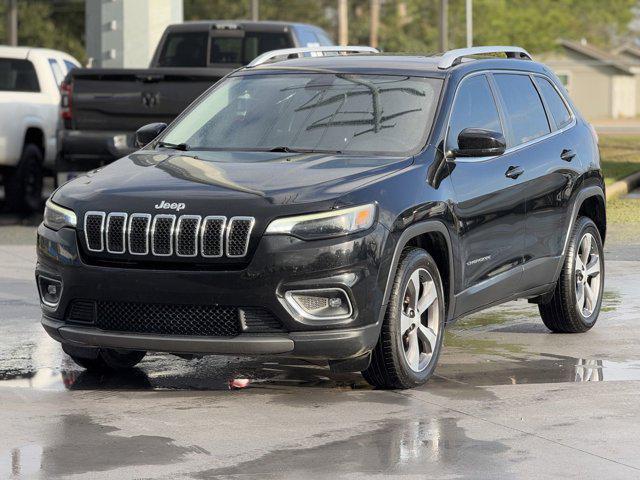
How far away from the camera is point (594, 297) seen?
10.2 metres

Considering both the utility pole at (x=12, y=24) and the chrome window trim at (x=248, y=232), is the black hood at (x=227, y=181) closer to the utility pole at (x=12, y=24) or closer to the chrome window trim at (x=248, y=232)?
the chrome window trim at (x=248, y=232)

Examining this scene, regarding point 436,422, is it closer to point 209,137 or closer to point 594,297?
point 209,137

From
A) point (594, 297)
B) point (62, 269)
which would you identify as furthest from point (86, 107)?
point (62, 269)

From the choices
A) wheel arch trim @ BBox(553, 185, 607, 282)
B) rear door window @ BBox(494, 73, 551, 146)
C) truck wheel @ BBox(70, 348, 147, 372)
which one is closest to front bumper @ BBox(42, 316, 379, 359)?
truck wheel @ BBox(70, 348, 147, 372)

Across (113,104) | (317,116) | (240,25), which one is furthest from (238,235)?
(240,25)

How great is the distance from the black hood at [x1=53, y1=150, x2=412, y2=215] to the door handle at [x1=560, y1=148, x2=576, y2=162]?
183cm

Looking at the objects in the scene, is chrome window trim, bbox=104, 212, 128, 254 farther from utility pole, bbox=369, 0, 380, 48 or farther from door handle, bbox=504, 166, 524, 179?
utility pole, bbox=369, 0, 380, 48

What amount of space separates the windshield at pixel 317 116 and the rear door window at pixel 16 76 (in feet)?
36.2

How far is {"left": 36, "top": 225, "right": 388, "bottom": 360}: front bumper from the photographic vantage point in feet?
24.0

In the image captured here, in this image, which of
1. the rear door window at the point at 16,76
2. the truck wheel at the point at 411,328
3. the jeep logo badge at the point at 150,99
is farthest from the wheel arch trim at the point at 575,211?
the rear door window at the point at 16,76

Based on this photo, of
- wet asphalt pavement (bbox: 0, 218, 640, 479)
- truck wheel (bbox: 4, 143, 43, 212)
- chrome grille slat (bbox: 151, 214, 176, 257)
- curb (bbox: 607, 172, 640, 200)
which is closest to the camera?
wet asphalt pavement (bbox: 0, 218, 640, 479)

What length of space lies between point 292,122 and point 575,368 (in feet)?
6.91

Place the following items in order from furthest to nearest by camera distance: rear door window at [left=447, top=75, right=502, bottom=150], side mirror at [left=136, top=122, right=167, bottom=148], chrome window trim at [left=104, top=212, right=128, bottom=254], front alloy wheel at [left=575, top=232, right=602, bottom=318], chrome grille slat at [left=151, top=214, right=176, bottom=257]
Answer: front alloy wheel at [left=575, top=232, right=602, bottom=318] → side mirror at [left=136, top=122, right=167, bottom=148] → rear door window at [left=447, top=75, right=502, bottom=150] → chrome window trim at [left=104, top=212, right=128, bottom=254] → chrome grille slat at [left=151, top=214, right=176, bottom=257]

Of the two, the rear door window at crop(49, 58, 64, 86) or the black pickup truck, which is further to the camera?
the rear door window at crop(49, 58, 64, 86)
